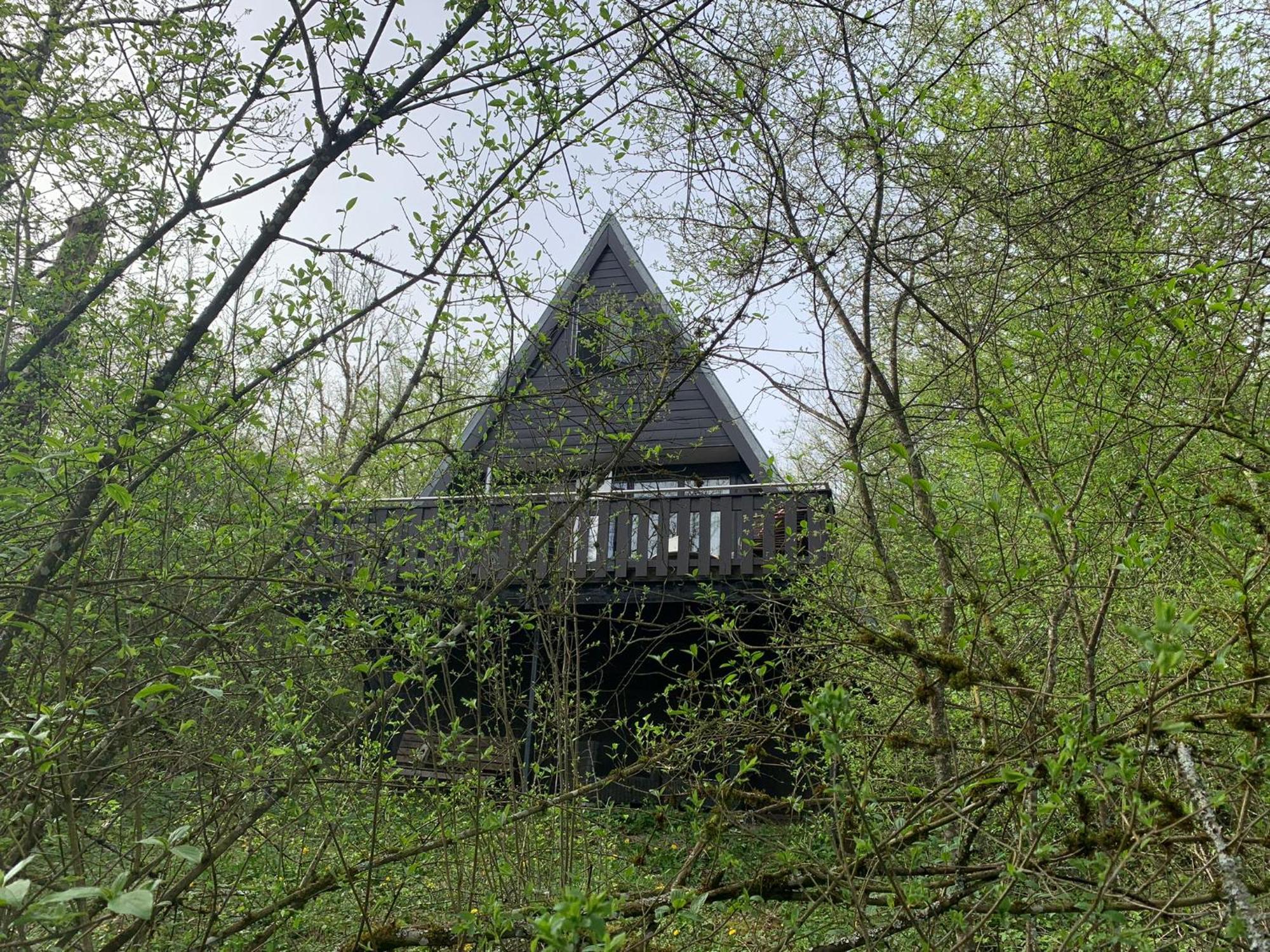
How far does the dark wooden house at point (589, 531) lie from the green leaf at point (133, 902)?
1826mm

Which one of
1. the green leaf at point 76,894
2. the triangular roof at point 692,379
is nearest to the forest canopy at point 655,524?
the green leaf at point 76,894

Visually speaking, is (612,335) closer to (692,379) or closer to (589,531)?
(692,379)

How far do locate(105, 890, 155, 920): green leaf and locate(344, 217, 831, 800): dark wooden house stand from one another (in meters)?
1.83

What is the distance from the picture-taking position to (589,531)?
6.45 metres

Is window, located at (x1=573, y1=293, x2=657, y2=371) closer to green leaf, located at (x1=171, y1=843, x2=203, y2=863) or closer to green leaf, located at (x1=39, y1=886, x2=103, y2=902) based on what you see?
green leaf, located at (x1=171, y1=843, x2=203, y2=863)

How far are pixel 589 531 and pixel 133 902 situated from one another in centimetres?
550

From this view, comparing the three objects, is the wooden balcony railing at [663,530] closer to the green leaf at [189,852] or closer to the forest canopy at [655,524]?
the forest canopy at [655,524]

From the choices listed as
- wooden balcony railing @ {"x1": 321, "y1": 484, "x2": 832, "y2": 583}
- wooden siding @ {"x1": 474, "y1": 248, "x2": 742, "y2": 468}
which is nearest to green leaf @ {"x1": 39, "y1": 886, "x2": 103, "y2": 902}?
wooden siding @ {"x1": 474, "y1": 248, "x2": 742, "y2": 468}

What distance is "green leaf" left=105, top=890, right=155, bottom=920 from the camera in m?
0.93

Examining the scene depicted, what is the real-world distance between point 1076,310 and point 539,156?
3.19 meters

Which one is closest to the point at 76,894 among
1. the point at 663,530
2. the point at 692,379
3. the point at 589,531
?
the point at 663,530

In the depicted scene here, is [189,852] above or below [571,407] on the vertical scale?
below

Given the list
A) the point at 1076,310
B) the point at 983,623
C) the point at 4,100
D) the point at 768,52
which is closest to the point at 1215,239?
the point at 1076,310

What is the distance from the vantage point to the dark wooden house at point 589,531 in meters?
3.44
